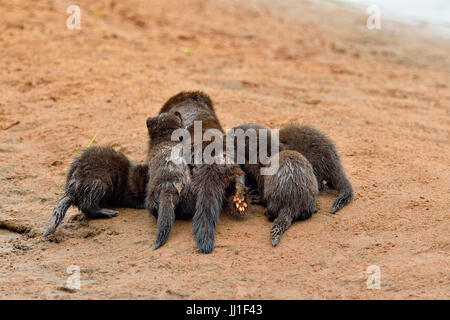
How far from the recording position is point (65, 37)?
1055 centimetres

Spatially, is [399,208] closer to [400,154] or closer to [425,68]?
[400,154]

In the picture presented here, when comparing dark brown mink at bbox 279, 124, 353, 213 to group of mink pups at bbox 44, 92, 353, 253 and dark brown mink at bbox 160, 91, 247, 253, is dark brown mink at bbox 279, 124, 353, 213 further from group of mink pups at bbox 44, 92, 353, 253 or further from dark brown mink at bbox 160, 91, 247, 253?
dark brown mink at bbox 160, 91, 247, 253

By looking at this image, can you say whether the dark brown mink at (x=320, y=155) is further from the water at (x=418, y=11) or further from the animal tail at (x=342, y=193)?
the water at (x=418, y=11)

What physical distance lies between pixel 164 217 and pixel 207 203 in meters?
0.42

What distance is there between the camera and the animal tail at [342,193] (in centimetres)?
504

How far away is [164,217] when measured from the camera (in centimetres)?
457

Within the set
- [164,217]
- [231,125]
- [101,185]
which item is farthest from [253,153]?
[231,125]

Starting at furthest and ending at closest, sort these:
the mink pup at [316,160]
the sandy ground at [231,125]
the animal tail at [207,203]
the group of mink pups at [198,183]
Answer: the mink pup at [316,160] → the group of mink pups at [198,183] → the animal tail at [207,203] → the sandy ground at [231,125]

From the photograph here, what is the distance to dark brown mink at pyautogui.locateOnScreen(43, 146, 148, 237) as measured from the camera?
502 centimetres

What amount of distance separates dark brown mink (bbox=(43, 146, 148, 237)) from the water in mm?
11235

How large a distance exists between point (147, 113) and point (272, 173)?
10.7 feet

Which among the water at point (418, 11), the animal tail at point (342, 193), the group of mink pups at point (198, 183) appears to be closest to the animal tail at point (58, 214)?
the group of mink pups at point (198, 183)

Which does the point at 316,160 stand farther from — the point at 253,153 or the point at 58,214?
the point at 58,214

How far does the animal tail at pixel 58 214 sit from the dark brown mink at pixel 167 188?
80 cm
